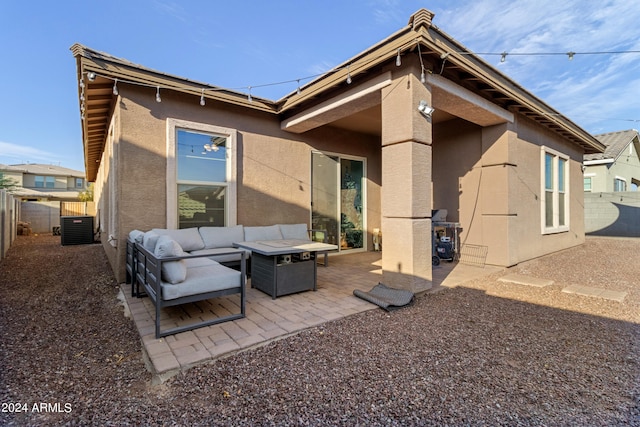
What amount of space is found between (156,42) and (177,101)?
3240 mm

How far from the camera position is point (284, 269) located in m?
3.91

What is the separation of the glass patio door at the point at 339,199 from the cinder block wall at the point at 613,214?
A: 10958mm

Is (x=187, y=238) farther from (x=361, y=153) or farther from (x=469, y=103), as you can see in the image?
(x=469, y=103)

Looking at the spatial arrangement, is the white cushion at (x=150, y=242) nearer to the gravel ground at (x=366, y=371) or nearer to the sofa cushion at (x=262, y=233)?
Answer: the gravel ground at (x=366, y=371)

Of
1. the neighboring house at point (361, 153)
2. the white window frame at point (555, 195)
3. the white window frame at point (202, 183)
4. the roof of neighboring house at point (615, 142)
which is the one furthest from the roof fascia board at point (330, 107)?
the roof of neighboring house at point (615, 142)

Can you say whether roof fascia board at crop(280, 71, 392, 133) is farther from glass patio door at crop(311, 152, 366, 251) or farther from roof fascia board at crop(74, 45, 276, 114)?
glass patio door at crop(311, 152, 366, 251)

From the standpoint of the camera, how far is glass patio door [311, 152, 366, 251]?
6.88 m

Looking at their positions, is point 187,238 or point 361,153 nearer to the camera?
point 187,238

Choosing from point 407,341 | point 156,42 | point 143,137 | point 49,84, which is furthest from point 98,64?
point 49,84

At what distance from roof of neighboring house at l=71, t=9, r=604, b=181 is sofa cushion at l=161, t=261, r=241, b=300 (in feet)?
10.5

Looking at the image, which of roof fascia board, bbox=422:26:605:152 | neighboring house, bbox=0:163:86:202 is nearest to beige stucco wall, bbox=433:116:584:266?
roof fascia board, bbox=422:26:605:152

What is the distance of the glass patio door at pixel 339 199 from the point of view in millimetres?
6879

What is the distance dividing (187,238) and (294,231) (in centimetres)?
201

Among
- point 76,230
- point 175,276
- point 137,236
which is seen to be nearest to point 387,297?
point 175,276
